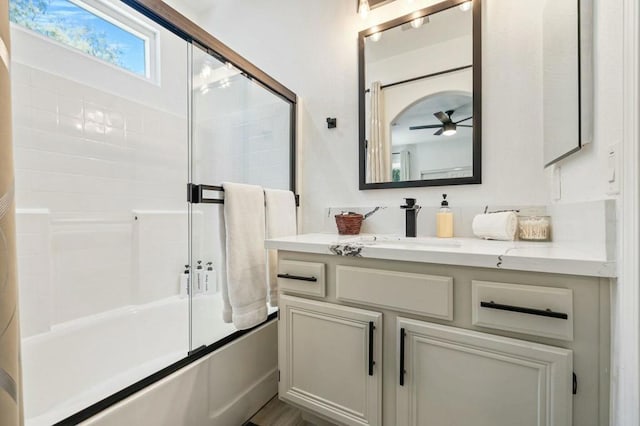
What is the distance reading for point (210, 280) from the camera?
1435 millimetres

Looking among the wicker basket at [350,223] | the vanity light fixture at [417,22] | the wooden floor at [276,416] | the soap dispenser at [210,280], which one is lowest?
the wooden floor at [276,416]

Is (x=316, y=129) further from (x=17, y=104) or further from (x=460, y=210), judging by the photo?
(x=17, y=104)

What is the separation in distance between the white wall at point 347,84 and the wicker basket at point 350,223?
130mm

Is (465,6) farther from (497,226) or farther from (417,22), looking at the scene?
(497,226)

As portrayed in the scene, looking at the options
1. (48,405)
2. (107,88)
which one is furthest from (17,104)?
(48,405)

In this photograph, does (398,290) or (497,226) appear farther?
(497,226)

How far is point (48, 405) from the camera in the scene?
4.22ft

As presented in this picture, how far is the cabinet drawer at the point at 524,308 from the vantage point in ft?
2.42

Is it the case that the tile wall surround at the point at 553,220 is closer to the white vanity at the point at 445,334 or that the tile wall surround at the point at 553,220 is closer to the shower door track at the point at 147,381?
the white vanity at the point at 445,334

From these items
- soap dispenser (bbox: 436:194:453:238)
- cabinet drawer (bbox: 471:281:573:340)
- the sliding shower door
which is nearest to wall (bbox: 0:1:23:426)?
the sliding shower door

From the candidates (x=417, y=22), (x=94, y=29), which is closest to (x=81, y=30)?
(x=94, y=29)

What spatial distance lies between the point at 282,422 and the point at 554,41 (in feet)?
6.65

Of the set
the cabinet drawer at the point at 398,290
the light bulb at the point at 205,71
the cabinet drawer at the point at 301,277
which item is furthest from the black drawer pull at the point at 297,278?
the light bulb at the point at 205,71

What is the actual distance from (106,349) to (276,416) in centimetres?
106
